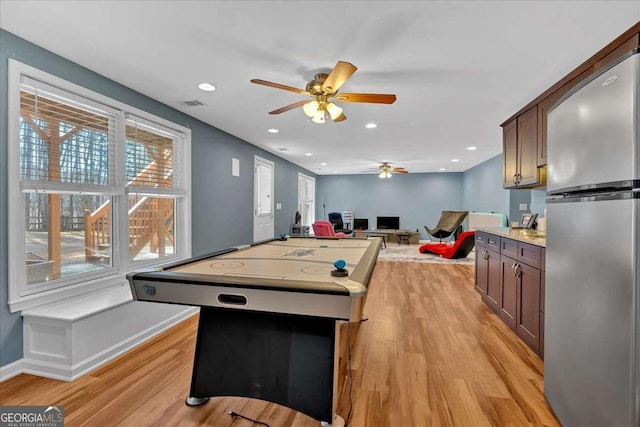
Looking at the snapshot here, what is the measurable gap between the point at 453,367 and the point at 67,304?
9.78 feet

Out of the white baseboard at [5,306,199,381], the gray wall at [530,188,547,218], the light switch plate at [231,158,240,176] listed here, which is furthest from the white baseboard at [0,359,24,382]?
the gray wall at [530,188,547,218]

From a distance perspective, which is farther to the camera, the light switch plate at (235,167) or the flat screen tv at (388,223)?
the flat screen tv at (388,223)

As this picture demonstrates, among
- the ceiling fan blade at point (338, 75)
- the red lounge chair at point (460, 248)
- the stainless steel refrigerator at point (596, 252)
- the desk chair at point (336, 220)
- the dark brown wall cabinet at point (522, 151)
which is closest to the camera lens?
the stainless steel refrigerator at point (596, 252)

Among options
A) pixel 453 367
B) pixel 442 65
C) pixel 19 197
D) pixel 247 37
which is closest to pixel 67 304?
pixel 19 197

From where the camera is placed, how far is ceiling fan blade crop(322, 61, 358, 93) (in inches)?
76.2

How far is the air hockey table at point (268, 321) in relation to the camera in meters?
1.24

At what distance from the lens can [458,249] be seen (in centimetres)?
654

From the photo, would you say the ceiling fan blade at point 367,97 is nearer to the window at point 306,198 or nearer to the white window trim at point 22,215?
the white window trim at point 22,215

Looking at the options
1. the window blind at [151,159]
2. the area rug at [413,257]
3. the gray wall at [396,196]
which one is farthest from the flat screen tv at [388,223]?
the window blind at [151,159]

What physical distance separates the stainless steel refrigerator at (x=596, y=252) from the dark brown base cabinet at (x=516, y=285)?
0.71 meters

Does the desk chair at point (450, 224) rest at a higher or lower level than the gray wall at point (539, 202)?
lower

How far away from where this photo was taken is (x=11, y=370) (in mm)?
1998

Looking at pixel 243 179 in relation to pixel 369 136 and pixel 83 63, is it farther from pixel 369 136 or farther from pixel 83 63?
pixel 83 63

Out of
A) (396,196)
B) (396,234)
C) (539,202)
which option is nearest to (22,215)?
(539,202)
